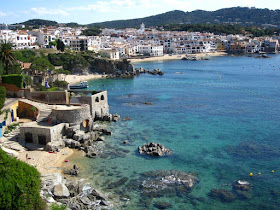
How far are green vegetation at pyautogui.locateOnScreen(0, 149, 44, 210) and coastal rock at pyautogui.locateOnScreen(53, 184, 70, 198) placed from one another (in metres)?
2.81

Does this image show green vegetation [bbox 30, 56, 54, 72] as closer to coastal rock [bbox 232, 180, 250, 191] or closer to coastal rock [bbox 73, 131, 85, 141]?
coastal rock [bbox 73, 131, 85, 141]

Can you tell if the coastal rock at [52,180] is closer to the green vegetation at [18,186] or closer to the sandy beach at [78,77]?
the green vegetation at [18,186]

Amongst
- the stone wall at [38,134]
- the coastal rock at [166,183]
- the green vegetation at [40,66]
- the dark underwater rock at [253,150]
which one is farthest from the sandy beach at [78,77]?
the coastal rock at [166,183]

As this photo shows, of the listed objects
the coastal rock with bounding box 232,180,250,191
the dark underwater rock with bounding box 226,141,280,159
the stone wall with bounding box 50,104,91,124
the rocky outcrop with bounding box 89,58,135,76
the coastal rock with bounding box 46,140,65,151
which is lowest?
the coastal rock with bounding box 232,180,250,191

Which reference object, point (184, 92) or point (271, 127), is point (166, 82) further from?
point (271, 127)

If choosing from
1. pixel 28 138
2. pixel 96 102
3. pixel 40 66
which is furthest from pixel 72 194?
pixel 40 66

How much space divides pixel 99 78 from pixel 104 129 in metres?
44.1

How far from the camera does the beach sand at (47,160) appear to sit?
2418 centimetres

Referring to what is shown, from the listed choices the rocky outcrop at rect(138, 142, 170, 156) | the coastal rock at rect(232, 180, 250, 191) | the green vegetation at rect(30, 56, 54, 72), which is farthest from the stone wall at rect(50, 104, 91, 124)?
the green vegetation at rect(30, 56, 54, 72)

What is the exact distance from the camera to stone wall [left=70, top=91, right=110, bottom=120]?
1383 inches

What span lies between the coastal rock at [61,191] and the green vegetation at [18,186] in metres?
2.81

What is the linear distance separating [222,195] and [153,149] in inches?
331

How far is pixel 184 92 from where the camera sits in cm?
5884

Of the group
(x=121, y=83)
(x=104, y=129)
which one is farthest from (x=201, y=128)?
(x=121, y=83)
